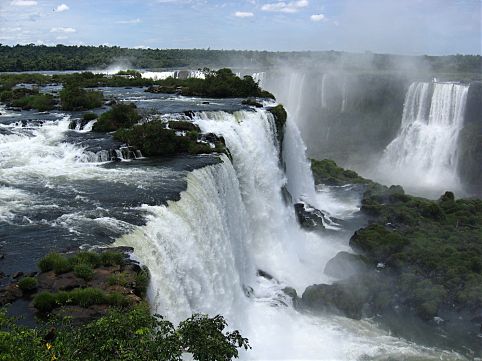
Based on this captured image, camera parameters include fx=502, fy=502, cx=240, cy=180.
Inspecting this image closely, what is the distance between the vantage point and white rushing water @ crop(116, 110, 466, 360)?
12156mm

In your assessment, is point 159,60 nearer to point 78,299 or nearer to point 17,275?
point 17,275

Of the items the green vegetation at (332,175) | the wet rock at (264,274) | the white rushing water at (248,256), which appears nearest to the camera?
the white rushing water at (248,256)

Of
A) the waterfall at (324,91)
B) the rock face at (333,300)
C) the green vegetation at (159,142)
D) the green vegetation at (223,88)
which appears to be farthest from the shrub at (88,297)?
the waterfall at (324,91)

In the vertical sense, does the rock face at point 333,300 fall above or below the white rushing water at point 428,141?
below

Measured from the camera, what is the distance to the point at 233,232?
17.8 metres

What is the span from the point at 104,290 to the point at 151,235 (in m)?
2.46

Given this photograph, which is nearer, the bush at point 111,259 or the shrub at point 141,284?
the shrub at point 141,284

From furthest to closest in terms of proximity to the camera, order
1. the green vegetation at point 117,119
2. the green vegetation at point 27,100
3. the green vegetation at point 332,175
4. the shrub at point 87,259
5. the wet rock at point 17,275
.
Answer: the green vegetation at point 332,175, the green vegetation at point 27,100, the green vegetation at point 117,119, the shrub at point 87,259, the wet rock at point 17,275

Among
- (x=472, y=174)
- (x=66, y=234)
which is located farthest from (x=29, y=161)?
(x=472, y=174)

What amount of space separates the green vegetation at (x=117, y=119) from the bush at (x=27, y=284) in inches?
524

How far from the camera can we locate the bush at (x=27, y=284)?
9.64m

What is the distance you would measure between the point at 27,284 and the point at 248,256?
10432mm

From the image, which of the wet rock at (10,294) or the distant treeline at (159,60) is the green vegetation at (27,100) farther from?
the distant treeline at (159,60)

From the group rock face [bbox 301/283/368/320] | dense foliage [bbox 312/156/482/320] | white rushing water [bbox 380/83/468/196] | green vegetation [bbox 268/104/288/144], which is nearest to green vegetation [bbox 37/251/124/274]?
rock face [bbox 301/283/368/320]
